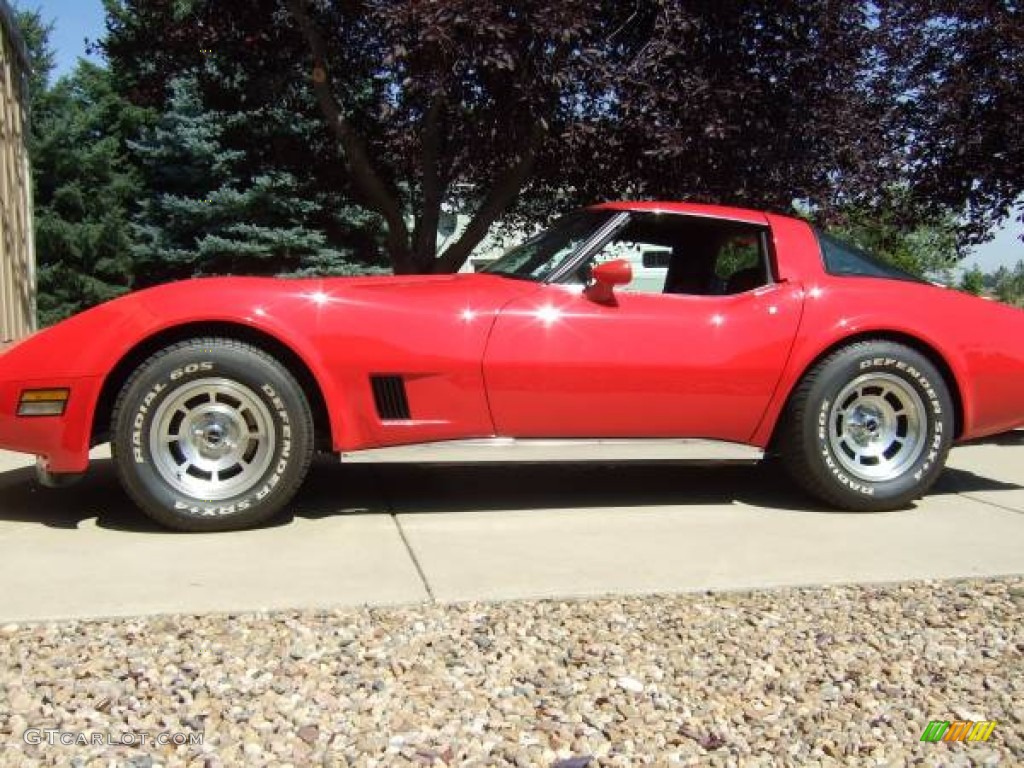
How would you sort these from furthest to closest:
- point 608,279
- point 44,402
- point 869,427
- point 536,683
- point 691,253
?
point 691,253 → point 869,427 → point 608,279 → point 44,402 → point 536,683

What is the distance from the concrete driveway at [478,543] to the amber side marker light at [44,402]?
508mm

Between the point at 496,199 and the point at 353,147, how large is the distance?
1173 millimetres

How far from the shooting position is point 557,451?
4.38 metres

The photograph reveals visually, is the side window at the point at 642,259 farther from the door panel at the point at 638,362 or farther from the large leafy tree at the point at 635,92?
the large leafy tree at the point at 635,92

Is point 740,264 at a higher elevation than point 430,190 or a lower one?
lower

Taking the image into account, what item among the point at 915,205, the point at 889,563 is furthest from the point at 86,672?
the point at 915,205

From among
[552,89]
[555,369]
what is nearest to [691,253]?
[555,369]

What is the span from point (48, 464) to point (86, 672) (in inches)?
62.9

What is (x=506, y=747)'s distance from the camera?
2398mm

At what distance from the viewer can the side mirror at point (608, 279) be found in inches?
169

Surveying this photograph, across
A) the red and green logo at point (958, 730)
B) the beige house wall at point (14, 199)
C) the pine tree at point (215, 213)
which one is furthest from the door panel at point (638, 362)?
the pine tree at point (215, 213)

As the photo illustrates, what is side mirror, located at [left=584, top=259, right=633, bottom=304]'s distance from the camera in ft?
14.1

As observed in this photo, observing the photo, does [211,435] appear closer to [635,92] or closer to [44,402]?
[44,402]

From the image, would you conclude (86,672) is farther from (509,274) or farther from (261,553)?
(509,274)
